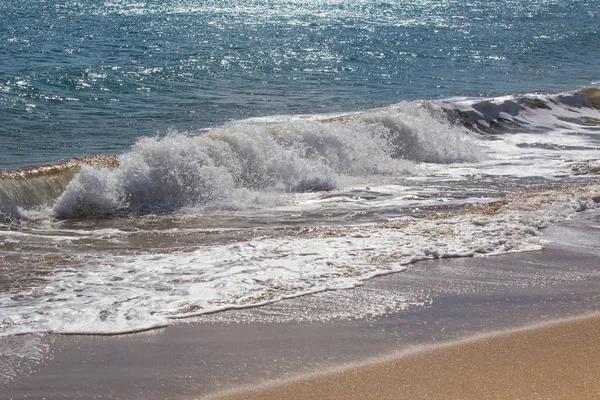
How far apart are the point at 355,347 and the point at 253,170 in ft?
22.6

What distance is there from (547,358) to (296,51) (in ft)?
84.6

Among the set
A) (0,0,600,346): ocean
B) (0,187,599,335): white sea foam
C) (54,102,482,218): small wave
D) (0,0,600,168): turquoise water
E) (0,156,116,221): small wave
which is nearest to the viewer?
(0,187,599,335): white sea foam

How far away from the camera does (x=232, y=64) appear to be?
25.5 m

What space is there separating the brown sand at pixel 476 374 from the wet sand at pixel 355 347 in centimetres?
1

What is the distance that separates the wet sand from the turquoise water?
7.60 m

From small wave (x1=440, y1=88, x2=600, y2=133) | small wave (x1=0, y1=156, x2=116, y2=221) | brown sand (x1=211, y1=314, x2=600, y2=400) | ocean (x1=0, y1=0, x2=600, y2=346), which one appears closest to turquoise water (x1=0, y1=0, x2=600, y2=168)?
ocean (x1=0, y1=0, x2=600, y2=346)

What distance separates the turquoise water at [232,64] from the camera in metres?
16.5

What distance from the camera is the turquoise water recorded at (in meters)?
16.5

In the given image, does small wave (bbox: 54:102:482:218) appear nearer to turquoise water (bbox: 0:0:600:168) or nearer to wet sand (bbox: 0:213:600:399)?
turquoise water (bbox: 0:0:600:168)

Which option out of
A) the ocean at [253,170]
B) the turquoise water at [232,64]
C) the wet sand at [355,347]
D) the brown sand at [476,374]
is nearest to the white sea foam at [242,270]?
the ocean at [253,170]

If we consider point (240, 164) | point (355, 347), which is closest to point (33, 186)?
point (240, 164)

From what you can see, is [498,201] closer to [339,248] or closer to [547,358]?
[339,248]

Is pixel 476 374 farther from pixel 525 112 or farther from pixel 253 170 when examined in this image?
pixel 525 112

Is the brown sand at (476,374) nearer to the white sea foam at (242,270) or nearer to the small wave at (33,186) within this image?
the white sea foam at (242,270)
